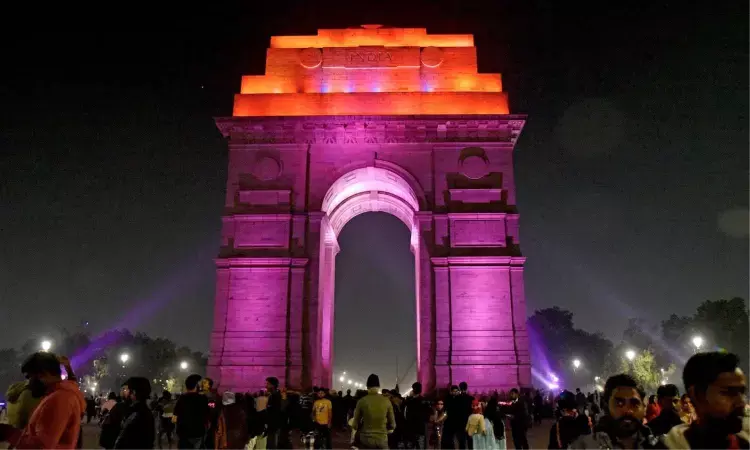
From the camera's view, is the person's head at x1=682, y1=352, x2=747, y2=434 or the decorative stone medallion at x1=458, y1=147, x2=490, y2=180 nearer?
the person's head at x1=682, y1=352, x2=747, y2=434

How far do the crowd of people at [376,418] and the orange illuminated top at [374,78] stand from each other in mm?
17217

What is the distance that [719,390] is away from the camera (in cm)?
365

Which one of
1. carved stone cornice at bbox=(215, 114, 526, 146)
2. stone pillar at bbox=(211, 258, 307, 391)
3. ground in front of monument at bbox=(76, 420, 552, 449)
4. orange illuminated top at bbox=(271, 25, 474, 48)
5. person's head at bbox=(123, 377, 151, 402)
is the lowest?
ground in front of monument at bbox=(76, 420, 552, 449)

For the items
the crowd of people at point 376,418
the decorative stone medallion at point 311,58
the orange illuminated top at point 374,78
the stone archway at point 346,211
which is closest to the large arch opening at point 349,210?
the stone archway at point 346,211

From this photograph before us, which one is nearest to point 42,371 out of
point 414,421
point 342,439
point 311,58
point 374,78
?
point 414,421

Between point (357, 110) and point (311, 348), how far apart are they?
10.8 metres

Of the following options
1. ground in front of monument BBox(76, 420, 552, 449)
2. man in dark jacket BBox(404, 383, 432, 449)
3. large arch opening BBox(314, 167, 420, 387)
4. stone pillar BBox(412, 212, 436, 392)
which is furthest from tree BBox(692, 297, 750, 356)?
man in dark jacket BBox(404, 383, 432, 449)

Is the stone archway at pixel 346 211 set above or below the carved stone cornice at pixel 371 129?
below

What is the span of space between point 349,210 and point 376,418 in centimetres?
2531

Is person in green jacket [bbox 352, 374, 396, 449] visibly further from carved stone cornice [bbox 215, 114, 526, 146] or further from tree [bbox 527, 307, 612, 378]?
tree [bbox 527, 307, 612, 378]

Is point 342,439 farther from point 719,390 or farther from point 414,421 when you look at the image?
point 719,390

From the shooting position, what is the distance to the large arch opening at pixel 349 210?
86.5 ft

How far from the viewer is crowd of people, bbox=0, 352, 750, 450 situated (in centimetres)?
369

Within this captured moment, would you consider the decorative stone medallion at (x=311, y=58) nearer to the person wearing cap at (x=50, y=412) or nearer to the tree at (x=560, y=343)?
the person wearing cap at (x=50, y=412)
